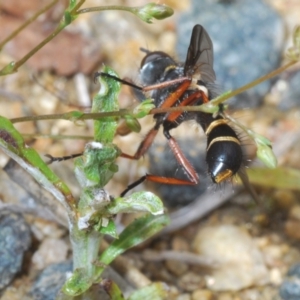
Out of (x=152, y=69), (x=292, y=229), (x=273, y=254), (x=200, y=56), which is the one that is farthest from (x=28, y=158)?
(x=292, y=229)

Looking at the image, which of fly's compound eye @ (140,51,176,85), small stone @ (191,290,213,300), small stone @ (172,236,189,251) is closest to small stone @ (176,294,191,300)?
small stone @ (191,290,213,300)

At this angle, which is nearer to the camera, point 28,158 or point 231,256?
point 28,158

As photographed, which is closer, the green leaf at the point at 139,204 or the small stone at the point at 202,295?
the green leaf at the point at 139,204

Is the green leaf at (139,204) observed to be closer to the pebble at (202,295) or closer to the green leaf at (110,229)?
the green leaf at (110,229)

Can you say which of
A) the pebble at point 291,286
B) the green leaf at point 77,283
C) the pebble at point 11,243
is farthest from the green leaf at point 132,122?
the pebble at point 291,286

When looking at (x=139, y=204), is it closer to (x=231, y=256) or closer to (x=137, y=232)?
(x=137, y=232)
